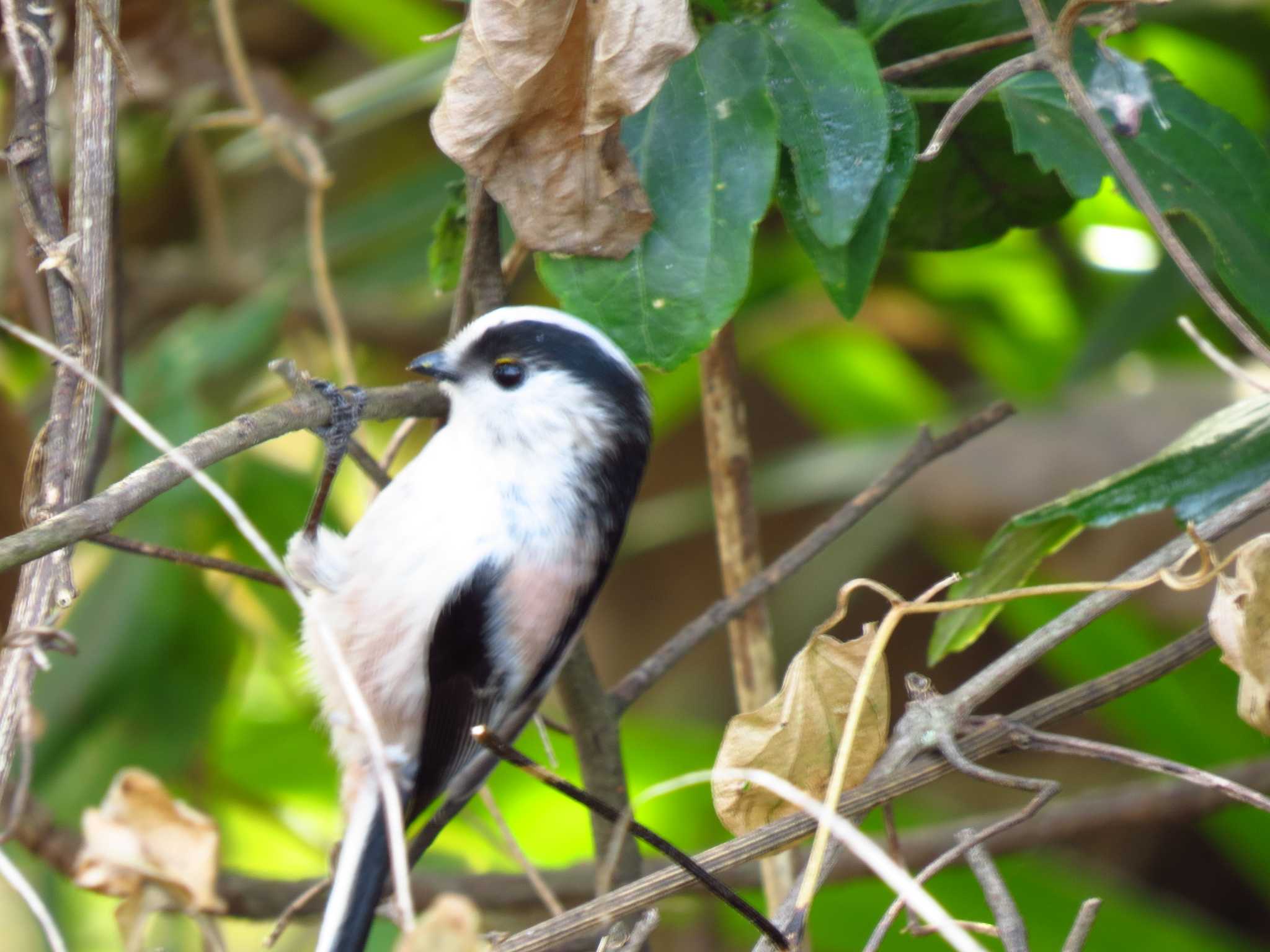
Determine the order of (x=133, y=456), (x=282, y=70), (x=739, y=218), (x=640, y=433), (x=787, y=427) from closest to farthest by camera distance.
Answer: (x=739, y=218) < (x=640, y=433) < (x=133, y=456) < (x=282, y=70) < (x=787, y=427)

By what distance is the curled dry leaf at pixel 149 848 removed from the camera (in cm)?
107

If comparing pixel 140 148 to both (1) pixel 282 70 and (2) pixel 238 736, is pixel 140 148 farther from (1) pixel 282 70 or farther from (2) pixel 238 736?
(2) pixel 238 736

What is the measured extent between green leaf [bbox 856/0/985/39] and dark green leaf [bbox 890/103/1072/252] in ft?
0.51

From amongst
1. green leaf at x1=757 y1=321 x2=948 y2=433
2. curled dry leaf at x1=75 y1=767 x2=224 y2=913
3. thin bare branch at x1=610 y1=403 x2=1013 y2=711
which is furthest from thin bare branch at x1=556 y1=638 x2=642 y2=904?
green leaf at x1=757 y1=321 x2=948 y2=433

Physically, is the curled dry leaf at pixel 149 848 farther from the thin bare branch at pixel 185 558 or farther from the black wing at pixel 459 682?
the black wing at pixel 459 682

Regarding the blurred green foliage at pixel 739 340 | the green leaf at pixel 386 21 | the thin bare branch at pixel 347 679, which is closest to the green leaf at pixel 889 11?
the blurred green foliage at pixel 739 340

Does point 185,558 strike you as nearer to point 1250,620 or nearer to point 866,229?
point 866,229

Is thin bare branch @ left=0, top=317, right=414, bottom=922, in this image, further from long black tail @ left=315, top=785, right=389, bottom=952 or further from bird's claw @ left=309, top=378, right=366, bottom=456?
long black tail @ left=315, top=785, right=389, bottom=952

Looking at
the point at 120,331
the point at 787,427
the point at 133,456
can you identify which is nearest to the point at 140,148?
the point at 133,456

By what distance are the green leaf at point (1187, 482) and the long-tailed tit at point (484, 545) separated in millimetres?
453

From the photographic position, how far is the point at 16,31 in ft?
3.57

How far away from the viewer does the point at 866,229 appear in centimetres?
111

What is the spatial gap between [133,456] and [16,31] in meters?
0.93

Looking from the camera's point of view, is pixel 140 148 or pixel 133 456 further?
pixel 140 148
